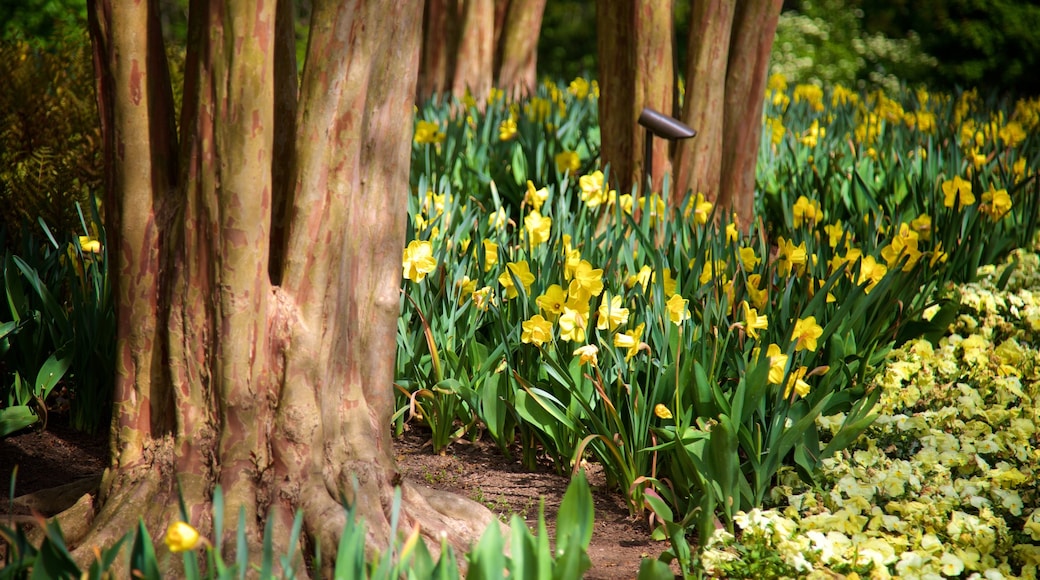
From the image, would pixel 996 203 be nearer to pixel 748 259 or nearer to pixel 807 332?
pixel 748 259

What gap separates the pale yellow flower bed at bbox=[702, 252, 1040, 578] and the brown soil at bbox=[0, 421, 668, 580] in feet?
0.89

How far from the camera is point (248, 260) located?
1.69m

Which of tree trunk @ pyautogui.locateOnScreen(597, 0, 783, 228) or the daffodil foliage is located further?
tree trunk @ pyautogui.locateOnScreen(597, 0, 783, 228)

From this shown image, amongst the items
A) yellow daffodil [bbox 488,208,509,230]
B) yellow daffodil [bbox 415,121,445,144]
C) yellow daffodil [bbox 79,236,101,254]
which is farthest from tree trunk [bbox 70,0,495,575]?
yellow daffodil [bbox 415,121,445,144]

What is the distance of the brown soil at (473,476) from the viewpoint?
2131 millimetres

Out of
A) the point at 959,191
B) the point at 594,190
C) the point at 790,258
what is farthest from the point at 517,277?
the point at 959,191

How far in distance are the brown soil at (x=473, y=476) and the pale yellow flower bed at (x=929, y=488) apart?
0.89 ft

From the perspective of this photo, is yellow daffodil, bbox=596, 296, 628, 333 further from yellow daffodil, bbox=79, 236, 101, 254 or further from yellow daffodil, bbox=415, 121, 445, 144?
yellow daffodil, bbox=415, 121, 445, 144

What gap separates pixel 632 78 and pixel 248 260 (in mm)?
2491

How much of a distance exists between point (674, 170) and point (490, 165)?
3.41 feet

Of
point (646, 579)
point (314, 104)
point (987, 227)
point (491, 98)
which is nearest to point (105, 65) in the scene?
point (314, 104)

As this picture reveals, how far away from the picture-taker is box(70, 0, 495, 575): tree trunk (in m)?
1.68

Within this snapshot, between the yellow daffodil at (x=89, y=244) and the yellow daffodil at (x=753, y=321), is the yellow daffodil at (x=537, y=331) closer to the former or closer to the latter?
the yellow daffodil at (x=753, y=321)

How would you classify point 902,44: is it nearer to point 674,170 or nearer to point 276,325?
point 674,170
